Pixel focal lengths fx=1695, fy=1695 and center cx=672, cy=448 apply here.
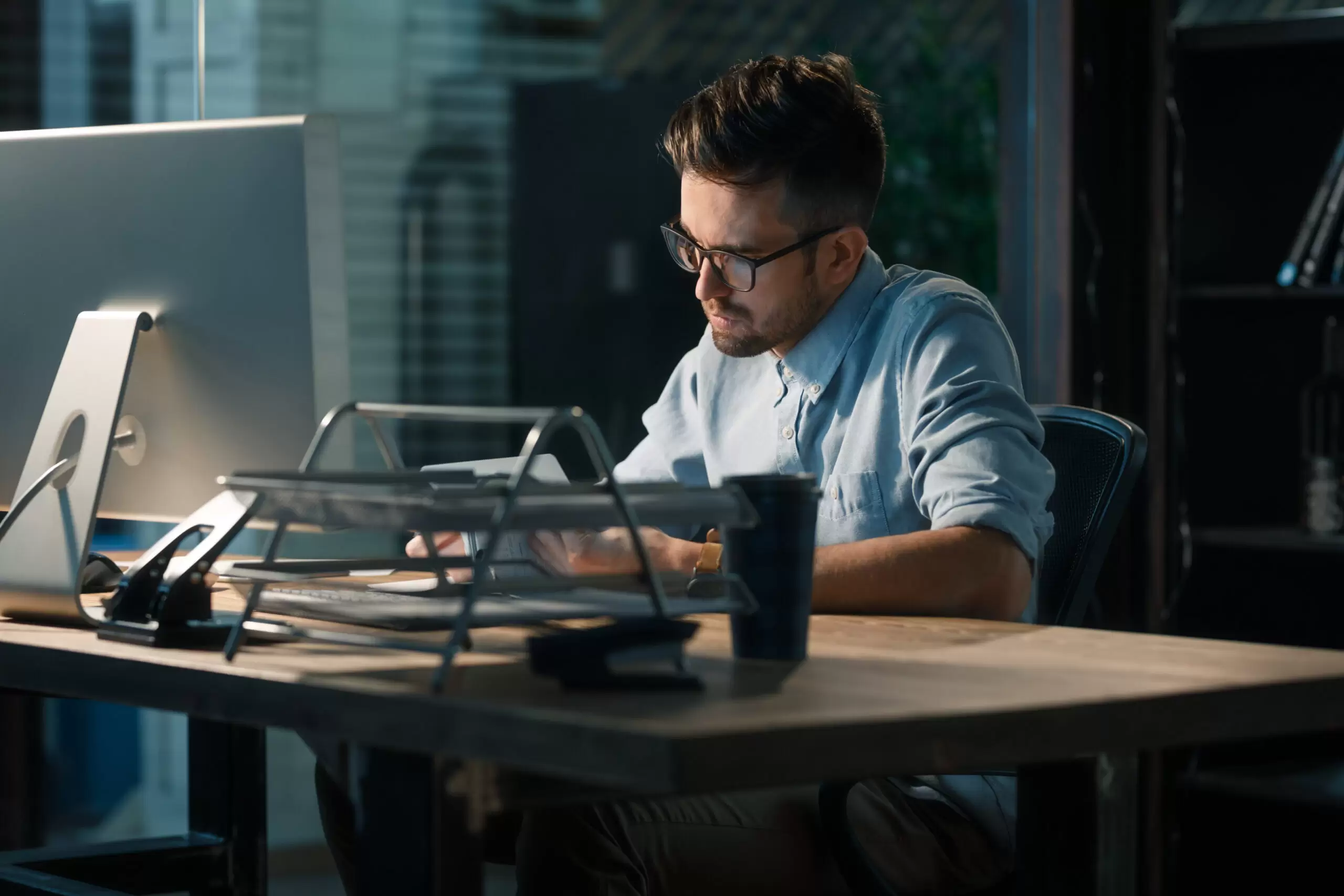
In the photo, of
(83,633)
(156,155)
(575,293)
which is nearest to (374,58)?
(575,293)

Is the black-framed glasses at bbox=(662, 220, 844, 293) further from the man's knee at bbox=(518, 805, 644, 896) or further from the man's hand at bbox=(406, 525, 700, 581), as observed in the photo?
the man's knee at bbox=(518, 805, 644, 896)

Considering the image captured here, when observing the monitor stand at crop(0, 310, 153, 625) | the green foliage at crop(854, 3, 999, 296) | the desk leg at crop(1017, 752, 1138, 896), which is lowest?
the desk leg at crop(1017, 752, 1138, 896)

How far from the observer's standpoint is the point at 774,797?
141 centimetres

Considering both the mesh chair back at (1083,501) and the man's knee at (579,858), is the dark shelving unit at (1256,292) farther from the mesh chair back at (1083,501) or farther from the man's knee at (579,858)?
the man's knee at (579,858)

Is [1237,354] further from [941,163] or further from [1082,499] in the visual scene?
[1082,499]

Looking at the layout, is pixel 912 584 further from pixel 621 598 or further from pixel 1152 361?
pixel 1152 361

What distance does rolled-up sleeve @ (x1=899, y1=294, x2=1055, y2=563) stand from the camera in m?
1.58

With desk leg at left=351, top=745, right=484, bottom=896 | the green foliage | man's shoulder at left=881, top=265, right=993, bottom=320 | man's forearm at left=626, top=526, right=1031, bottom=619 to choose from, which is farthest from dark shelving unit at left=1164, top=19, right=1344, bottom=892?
desk leg at left=351, top=745, right=484, bottom=896

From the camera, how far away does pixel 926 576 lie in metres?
1.50

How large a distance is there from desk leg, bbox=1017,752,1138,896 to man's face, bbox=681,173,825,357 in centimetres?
86

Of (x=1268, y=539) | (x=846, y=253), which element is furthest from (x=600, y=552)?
(x=1268, y=539)

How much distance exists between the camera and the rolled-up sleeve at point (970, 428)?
1583 mm

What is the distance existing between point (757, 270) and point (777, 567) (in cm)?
79

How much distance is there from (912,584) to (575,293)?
2212 mm
